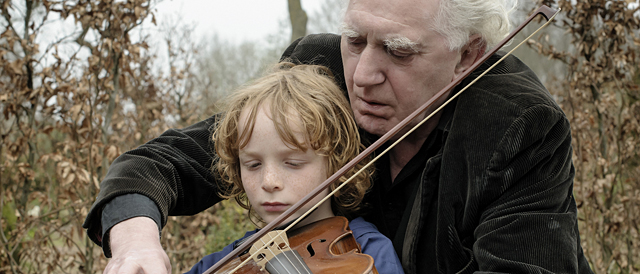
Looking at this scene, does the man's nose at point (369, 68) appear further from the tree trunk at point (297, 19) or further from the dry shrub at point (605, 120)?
the tree trunk at point (297, 19)

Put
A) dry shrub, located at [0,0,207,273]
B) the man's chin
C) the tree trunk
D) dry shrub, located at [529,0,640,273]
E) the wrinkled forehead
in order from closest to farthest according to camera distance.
Answer: 1. the wrinkled forehead
2. the man's chin
3. dry shrub, located at [0,0,207,273]
4. dry shrub, located at [529,0,640,273]
5. the tree trunk

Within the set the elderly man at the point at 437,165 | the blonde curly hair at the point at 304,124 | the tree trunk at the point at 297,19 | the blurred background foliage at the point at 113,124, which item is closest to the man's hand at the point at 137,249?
the elderly man at the point at 437,165

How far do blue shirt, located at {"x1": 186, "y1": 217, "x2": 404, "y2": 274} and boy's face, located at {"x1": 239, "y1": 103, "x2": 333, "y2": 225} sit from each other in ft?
0.54

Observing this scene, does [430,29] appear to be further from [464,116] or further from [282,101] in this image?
[282,101]

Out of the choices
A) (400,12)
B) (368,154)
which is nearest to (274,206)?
(368,154)

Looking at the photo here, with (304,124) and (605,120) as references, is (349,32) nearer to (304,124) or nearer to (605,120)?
(304,124)

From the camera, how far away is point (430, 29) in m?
1.74

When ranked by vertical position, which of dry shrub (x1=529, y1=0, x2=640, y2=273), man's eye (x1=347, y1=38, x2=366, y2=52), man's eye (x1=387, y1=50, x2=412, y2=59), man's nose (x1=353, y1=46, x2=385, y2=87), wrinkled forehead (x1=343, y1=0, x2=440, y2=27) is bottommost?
dry shrub (x1=529, y1=0, x2=640, y2=273)

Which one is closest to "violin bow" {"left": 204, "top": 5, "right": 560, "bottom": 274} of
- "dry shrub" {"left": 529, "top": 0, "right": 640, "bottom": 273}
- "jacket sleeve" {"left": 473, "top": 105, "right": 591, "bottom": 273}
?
"jacket sleeve" {"left": 473, "top": 105, "right": 591, "bottom": 273}

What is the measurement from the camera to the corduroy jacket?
1.47 meters

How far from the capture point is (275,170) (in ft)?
5.56

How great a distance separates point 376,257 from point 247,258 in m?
0.36

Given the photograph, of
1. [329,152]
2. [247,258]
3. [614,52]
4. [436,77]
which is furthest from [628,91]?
[247,258]

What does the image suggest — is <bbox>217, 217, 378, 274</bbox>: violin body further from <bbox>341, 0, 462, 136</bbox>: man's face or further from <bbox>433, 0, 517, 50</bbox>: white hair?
<bbox>433, 0, 517, 50</bbox>: white hair
